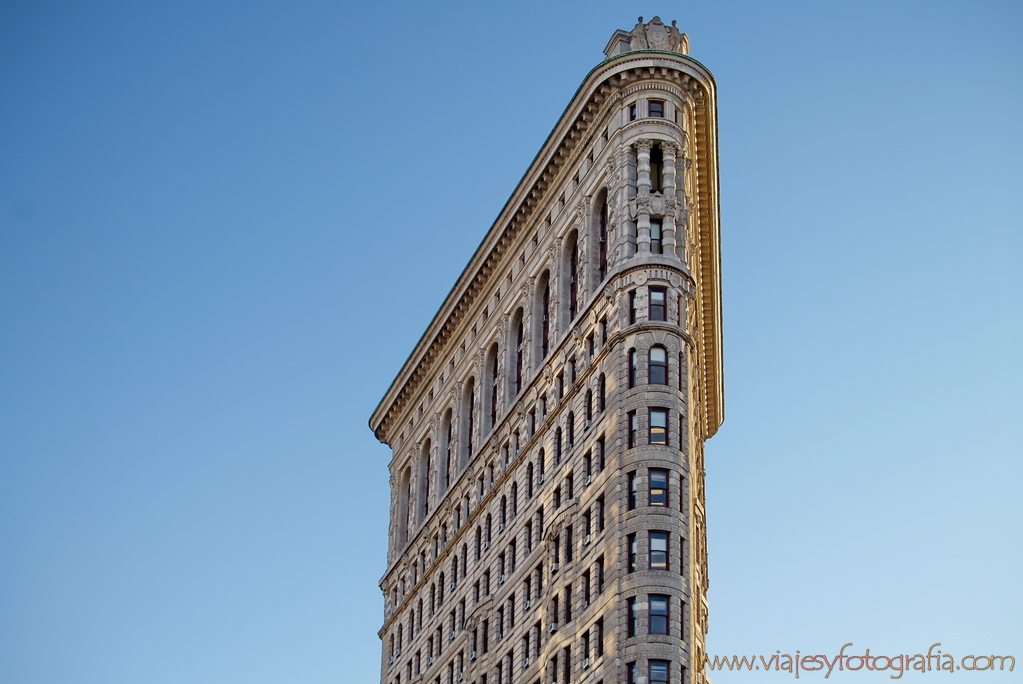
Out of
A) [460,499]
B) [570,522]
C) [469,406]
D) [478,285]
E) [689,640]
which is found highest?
[478,285]

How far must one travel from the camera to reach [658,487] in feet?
333

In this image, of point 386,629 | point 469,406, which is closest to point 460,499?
point 469,406

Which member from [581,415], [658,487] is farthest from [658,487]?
[581,415]

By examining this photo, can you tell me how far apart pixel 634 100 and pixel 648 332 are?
19104mm

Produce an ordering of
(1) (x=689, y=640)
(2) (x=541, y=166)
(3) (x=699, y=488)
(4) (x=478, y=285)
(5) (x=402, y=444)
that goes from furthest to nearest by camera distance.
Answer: (5) (x=402, y=444) < (4) (x=478, y=285) < (2) (x=541, y=166) < (3) (x=699, y=488) < (1) (x=689, y=640)

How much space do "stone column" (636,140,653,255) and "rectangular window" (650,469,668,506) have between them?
15.9 metres

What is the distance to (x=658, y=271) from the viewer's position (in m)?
110

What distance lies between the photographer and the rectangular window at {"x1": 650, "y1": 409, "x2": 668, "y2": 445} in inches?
4065

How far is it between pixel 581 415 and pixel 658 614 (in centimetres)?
1767

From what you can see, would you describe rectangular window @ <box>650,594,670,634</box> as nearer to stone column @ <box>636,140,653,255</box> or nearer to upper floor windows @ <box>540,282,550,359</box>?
stone column @ <box>636,140,653,255</box>

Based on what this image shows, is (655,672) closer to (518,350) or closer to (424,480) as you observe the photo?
(518,350)

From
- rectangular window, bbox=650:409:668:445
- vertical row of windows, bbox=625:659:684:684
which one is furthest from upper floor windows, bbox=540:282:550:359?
vertical row of windows, bbox=625:659:684:684

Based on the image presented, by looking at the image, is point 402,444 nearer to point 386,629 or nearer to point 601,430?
point 386,629

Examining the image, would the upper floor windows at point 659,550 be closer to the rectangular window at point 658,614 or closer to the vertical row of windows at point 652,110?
the rectangular window at point 658,614
